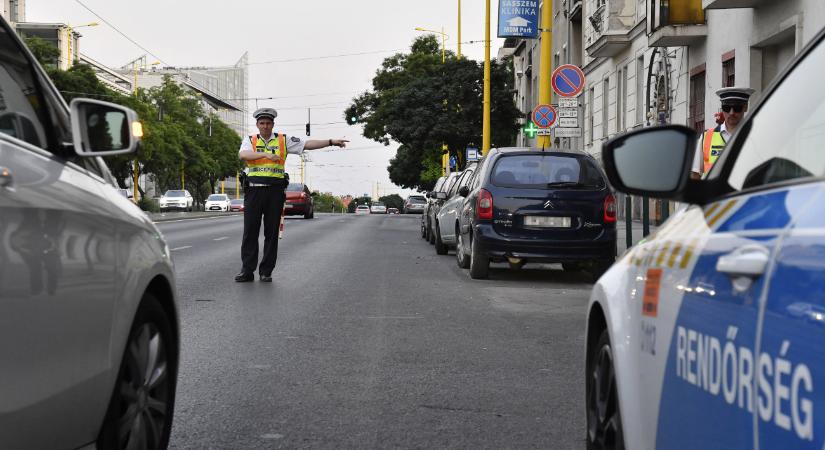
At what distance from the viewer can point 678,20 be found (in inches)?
939

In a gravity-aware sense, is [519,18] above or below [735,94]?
above

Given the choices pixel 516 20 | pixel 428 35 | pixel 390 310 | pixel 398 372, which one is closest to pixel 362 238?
pixel 516 20

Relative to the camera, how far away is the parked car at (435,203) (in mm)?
20056

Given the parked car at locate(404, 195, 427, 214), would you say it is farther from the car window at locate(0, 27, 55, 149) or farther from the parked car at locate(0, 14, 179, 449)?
the car window at locate(0, 27, 55, 149)

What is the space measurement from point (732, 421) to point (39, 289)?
1.55 m

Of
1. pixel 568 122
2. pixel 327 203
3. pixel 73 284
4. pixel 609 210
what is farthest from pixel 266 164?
pixel 327 203

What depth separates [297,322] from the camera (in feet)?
28.7

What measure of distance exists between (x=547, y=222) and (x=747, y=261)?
1092 cm

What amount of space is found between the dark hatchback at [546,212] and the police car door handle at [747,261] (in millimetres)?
10736

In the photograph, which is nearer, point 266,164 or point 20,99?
point 20,99

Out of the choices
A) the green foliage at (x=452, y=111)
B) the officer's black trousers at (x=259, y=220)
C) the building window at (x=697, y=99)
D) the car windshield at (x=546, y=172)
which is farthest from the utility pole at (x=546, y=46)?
the green foliage at (x=452, y=111)

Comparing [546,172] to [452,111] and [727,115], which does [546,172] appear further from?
[452,111]

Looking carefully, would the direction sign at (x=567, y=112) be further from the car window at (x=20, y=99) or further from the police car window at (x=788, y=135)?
the police car window at (x=788, y=135)

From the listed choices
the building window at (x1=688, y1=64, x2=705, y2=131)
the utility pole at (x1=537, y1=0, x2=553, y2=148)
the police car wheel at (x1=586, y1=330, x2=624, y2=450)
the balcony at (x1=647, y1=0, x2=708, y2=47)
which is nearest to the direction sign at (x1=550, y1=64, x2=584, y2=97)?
the utility pole at (x1=537, y1=0, x2=553, y2=148)
